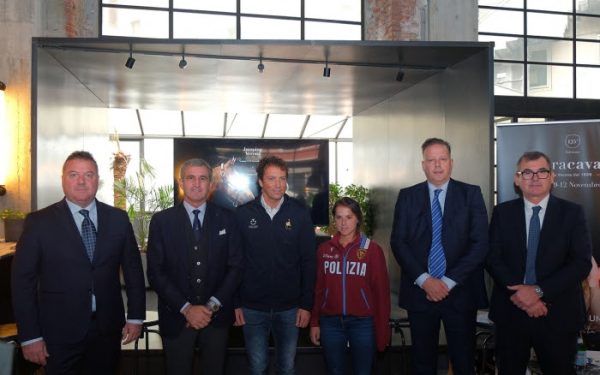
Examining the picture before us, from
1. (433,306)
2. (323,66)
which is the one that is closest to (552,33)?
(323,66)

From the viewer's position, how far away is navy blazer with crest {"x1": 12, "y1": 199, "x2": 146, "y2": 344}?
2590mm

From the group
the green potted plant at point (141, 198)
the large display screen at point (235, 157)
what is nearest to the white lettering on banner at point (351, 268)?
the large display screen at point (235, 157)

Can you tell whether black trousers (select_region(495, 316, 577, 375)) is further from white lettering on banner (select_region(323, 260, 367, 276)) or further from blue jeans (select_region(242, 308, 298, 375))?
blue jeans (select_region(242, 308, 298, 375))

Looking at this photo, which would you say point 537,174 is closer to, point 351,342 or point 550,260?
point 550,260

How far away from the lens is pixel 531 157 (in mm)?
2969

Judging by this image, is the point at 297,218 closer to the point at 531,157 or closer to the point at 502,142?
the point at 531,157

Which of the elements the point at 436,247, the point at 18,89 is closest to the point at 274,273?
the point at 436,247

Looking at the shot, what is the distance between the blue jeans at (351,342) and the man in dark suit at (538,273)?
0.72 meters

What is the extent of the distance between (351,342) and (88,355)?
1424 millimetres

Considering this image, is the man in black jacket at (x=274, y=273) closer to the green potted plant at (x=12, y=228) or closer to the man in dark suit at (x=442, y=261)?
the man in dark suit at (x=442, y=261)

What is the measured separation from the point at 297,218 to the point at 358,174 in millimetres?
6357

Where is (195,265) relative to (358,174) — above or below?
below

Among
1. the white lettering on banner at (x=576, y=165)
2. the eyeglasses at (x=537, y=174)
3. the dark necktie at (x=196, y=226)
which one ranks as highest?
the white lettering on banner at (x=576, y=165)

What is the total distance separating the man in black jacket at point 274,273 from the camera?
303 cm
